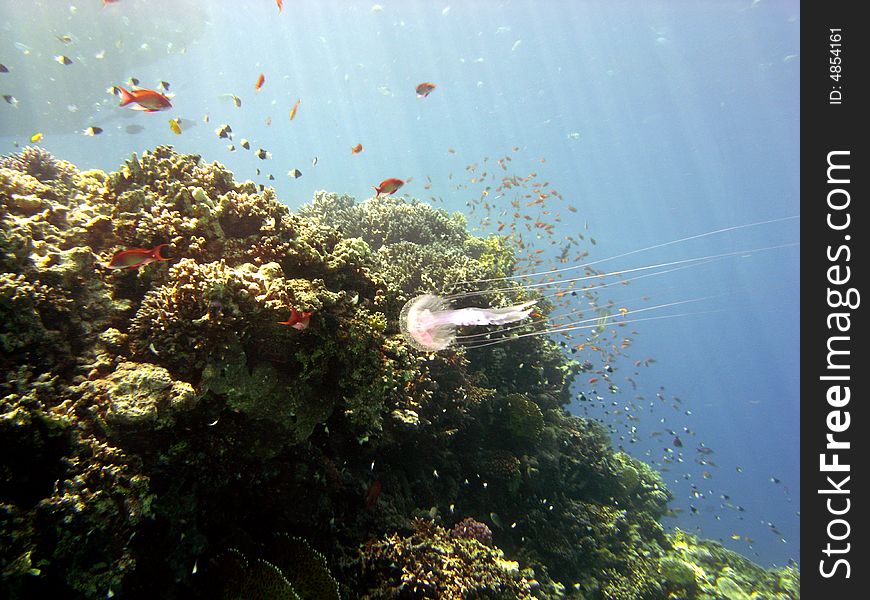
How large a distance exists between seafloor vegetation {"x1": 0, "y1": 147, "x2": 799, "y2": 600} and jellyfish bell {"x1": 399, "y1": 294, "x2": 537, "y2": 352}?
283 mm

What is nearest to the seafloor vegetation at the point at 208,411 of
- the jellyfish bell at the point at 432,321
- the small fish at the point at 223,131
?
the jellyfish bell at the point at 432,321

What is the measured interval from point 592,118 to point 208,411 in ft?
327

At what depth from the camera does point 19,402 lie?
2.29 m

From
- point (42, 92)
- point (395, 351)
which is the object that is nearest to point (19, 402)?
point (395, 351)

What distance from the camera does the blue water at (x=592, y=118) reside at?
27688 mm

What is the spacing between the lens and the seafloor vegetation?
2.39 m

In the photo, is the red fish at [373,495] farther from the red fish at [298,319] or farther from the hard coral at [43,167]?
the hard coral at [43,167]

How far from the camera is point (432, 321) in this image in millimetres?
4742

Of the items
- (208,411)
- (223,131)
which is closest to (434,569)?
(208,411)

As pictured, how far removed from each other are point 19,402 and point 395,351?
8.94ft

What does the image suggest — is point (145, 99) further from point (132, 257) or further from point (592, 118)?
point (592, 118)

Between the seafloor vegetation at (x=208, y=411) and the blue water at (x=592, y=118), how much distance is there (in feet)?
35.5

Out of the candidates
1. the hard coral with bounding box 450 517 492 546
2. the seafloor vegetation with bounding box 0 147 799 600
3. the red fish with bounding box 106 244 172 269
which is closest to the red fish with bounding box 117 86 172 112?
the seafloor vegetation with bounding box 0 147 799 600
